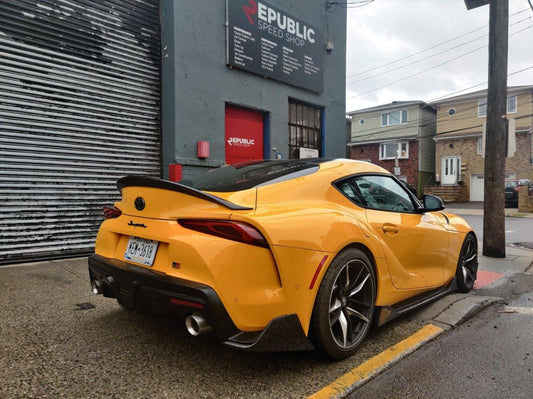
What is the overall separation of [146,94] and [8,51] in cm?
201

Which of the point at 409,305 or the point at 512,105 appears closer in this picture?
the point at 409,305

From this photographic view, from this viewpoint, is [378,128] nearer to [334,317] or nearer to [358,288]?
[358,288]

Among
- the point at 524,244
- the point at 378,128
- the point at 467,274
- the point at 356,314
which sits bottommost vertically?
the point at 524,244

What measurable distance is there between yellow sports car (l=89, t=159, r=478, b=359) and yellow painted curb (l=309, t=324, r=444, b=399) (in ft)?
0.52

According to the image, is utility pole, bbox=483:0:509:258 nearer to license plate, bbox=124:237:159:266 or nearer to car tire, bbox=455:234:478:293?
car tire, bbox=455:234:478:293

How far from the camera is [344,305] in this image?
2527mm

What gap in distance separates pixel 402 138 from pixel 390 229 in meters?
29.5

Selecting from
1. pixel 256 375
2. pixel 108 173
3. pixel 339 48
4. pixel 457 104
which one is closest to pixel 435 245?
pixel 256 375

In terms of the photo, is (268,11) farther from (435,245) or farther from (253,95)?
(435,245)

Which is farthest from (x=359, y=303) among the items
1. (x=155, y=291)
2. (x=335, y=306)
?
(x=155, y=291)

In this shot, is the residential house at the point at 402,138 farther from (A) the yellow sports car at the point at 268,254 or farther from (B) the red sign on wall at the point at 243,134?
(A) the yellow sports car at the point at 268,254

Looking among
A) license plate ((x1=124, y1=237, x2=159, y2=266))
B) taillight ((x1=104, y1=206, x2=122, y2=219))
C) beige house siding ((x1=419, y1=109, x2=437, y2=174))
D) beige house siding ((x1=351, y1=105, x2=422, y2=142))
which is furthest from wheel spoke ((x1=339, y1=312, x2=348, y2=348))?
beige house siding ((x1=351, y1=105, x2=422, y2=142))

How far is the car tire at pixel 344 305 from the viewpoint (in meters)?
2.29

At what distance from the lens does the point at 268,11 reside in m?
7.53
